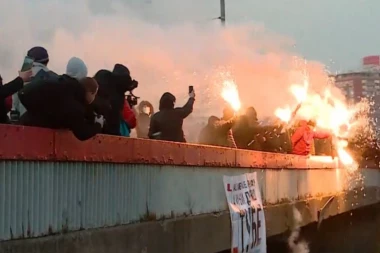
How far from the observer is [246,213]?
11070 millimetres

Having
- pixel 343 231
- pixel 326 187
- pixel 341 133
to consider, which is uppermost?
pixel 341 133

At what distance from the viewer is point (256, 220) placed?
1136 centimetres

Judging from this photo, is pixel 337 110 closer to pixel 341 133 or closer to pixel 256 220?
pixel 341 133

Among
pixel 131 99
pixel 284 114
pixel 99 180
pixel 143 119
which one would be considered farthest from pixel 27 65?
pixel 284 114

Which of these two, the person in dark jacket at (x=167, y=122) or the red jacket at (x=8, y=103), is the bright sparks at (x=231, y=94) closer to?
the person in dark jacket at (x=167, y=122)

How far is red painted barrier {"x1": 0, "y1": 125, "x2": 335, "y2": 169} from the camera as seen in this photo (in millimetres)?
6027

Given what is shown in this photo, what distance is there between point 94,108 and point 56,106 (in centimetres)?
130

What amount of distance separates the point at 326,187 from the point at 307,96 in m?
4.15

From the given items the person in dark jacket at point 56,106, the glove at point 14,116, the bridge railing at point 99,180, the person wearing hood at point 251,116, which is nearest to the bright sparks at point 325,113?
the person wearing hood at point 251,116

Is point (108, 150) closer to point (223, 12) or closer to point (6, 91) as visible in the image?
point (6, 91)

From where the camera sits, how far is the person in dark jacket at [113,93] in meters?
8.07

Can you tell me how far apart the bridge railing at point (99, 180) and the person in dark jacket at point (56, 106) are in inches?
6.0

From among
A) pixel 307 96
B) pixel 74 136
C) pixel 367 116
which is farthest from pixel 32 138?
pixel 367 116

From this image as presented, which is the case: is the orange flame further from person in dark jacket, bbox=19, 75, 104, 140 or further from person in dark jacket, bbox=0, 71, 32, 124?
person in dark jacket, bbox=0, 71, 32, 124
